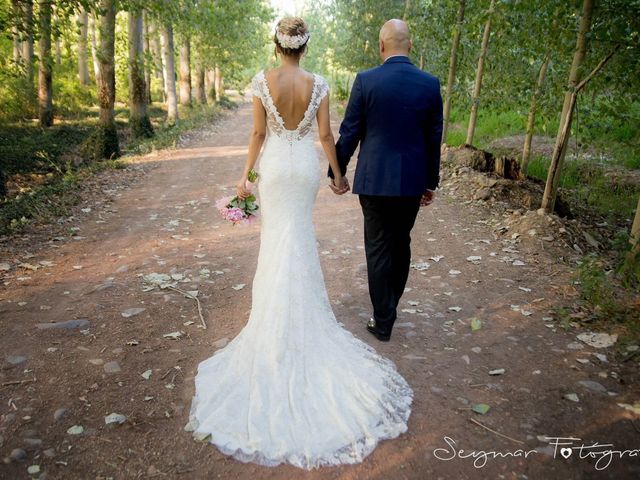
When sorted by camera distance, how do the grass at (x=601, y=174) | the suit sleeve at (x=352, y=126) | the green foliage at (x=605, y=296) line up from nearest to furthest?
the suit sleeve at (x=352, y=126), the green foliage at (x=605, y=296), the grass at (x=601, y=174)

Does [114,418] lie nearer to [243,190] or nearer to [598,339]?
[243,190]

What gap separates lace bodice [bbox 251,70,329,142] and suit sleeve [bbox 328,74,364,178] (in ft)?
1.02

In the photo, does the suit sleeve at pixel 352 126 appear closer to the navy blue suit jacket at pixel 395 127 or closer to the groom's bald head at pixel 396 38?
the navy blue suit jacket at pixel 395 127

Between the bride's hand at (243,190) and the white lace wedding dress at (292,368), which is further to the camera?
the bride's hand at (243,190)

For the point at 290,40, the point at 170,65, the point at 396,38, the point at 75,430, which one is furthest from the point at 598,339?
the point at 170,65

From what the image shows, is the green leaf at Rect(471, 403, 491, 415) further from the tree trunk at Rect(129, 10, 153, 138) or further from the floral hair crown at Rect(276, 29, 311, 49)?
the tree trunk at Rect(129, 10, 153, 138)

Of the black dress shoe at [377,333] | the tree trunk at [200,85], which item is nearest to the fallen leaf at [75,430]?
the black dress shoe at [377,333]

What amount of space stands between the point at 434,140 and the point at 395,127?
41cm

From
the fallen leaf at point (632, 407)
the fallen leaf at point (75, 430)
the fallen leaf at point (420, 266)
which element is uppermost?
the fallen leaf at point (420, 266)

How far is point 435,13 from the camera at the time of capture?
1248cm

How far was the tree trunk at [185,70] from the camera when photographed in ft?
77.0

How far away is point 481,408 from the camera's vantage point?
354 cm

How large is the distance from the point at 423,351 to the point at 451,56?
36.2ft

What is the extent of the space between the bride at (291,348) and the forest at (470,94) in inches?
116
